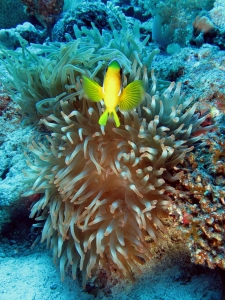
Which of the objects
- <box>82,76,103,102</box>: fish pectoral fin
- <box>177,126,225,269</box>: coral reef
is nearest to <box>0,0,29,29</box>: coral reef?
<box>82,76,103,102</box>: fish pectoral fin

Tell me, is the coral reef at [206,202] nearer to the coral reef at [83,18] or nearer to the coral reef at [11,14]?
the coral reef at [83,18]

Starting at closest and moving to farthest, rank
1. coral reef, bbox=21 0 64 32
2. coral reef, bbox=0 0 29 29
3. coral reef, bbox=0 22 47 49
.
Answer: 1. coral reef, bbox=0 22 47 49
2. coral reef, bbox=21 0 64 32
3. coral reef, bbox=0 0 29 29

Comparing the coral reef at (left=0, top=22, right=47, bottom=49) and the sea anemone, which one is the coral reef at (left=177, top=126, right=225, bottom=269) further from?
the coral reef at (left=0, top=22, right=47, bottom=49)

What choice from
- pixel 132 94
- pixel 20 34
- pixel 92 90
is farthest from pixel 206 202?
pixel 20 34

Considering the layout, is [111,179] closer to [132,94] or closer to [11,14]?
[132,94]

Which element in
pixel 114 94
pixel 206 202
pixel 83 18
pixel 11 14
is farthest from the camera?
pixel 11 14

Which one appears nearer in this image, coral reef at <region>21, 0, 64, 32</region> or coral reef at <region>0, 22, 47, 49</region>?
coral reef at <region>0, 22, 47, 49</region>

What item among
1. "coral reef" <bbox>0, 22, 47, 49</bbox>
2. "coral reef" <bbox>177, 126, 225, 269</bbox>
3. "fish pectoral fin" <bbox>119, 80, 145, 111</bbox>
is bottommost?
"coral reef" <bbox>177, 126, 225, 269</bbox>
